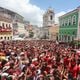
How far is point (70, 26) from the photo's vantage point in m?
51.3

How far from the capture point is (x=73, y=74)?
13.5 m

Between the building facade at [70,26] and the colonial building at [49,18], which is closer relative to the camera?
the building facade at [70,26]

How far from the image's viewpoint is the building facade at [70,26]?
152ft

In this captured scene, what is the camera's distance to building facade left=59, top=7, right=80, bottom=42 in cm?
4642

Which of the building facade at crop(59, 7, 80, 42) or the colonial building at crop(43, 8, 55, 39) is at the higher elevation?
the colonial building at crop(43, 8, 55, 39)

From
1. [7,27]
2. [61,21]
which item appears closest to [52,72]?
[61,21]

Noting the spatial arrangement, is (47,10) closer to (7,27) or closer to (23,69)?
(7,27)

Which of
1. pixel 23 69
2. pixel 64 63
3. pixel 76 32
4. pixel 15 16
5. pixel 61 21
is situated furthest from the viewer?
pixel 15 16

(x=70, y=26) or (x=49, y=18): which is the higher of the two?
Result: (x=49, y=18)

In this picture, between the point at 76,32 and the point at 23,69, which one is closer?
the point at 23,69

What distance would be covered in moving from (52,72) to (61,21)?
48557 millimetres

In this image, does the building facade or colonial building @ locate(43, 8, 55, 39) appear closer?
the building facade

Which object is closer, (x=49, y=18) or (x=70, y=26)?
(x=70, y=26)

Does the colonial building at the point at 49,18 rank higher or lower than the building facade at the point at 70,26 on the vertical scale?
higher
